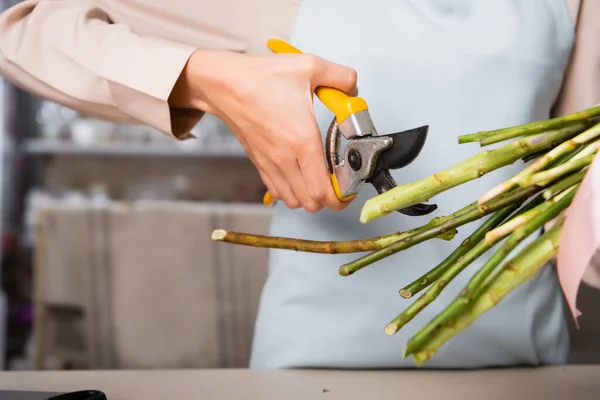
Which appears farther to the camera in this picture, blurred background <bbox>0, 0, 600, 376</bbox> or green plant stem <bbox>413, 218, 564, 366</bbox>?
blurred background <bbox>0, 0, 600, 376</bbox>

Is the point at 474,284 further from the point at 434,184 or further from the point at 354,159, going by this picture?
the point at 354,159

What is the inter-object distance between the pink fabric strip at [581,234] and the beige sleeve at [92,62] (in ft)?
1.10

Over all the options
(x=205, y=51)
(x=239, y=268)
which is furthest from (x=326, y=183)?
(x=239, y=268)

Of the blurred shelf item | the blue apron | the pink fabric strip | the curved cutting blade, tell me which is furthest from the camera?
the blurred shelf item

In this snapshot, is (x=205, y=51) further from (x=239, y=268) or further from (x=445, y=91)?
(x=239, y=268)

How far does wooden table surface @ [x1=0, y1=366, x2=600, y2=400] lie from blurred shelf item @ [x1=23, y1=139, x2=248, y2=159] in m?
1.89

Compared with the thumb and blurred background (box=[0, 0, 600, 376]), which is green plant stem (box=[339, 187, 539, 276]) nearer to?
the thumb

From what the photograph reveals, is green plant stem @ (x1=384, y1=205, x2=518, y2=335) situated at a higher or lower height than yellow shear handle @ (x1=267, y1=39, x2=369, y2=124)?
lower

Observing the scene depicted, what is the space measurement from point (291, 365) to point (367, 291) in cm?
10

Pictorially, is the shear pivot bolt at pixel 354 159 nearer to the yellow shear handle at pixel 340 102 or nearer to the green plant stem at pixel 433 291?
the yellow shear handle at pixel 340 102

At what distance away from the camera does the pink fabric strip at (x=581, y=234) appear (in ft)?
0.79

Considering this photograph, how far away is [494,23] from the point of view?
63cm

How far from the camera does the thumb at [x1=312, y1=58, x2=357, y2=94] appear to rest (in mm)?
466

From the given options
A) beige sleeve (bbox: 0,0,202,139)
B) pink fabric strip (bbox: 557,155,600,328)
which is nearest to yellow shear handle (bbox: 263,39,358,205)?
beige sleeve (bbox: 0,0,202,139)
